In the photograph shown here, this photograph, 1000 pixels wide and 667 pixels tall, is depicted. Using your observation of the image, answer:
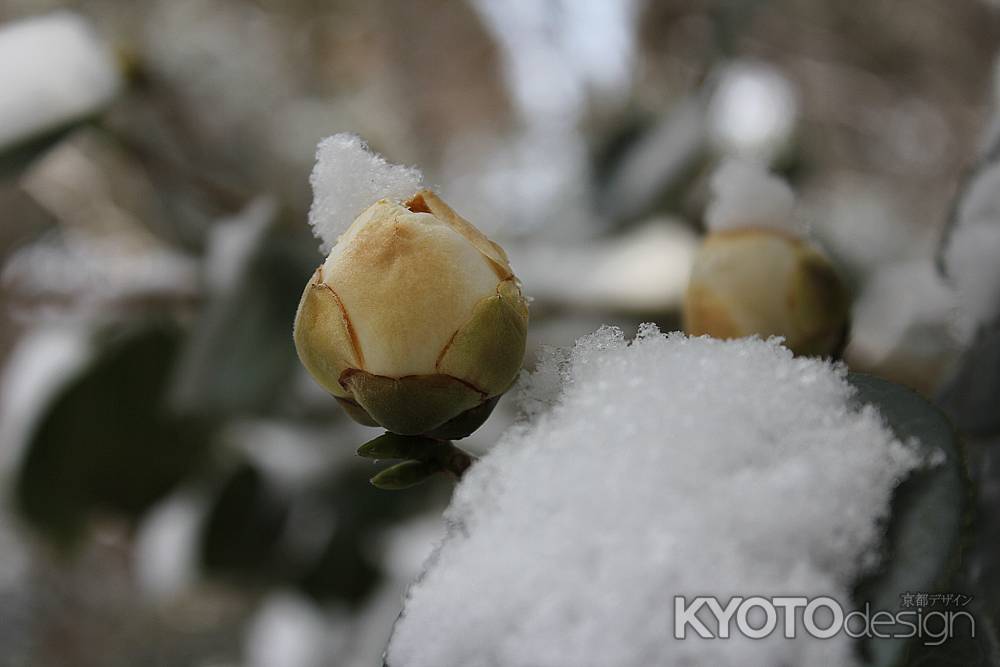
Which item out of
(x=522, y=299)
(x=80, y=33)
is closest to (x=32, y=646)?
(x=80, y=33)

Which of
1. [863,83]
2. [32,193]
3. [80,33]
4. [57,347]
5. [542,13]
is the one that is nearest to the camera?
[80,33]

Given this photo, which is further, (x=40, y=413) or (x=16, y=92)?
(x=40, y=413)

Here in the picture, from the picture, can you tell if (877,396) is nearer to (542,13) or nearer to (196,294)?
(196,294)

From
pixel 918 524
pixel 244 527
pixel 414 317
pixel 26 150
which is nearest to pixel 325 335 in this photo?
pixel 414 317

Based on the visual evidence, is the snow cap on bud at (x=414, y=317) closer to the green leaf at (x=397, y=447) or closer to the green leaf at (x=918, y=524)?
the green leaf at (x=397, y=447)

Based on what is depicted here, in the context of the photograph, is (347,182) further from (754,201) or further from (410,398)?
(754,201)

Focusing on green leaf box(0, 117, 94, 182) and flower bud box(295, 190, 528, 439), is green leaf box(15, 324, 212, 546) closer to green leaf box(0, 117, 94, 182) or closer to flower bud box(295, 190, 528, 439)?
green leaf box(0, 117, 94, 182)

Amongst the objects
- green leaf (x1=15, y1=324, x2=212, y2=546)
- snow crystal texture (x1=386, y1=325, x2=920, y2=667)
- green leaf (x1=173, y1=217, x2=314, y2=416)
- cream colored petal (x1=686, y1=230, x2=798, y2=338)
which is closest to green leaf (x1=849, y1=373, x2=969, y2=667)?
snow crystal texture (x1=386, y1=325, x2=920, y2=667)
